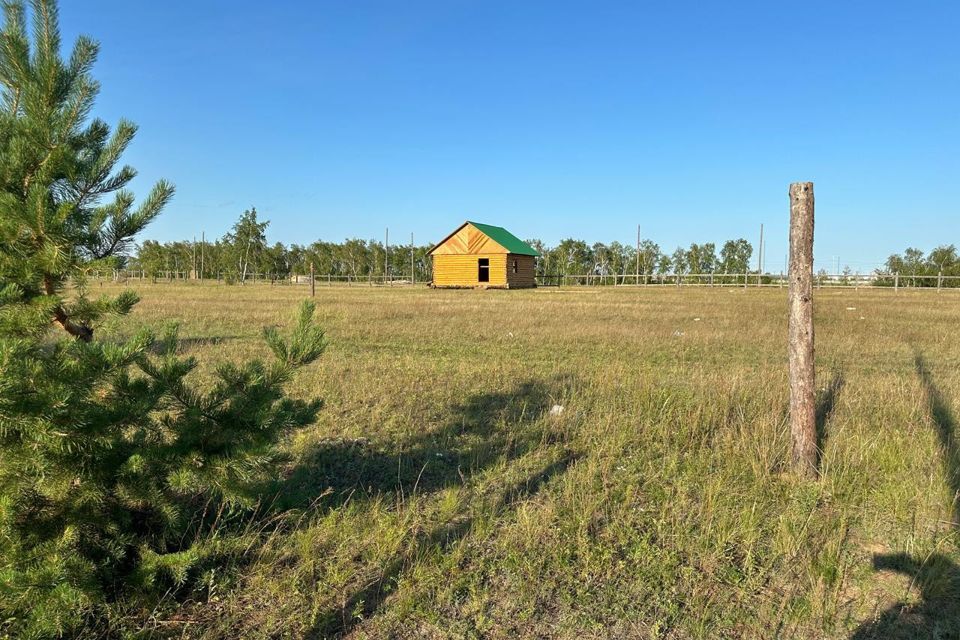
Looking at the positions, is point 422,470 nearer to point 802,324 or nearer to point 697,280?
point 802,324

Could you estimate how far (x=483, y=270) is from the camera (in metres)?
39.8

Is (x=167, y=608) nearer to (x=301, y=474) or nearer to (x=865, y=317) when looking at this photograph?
(x=301, y=474)

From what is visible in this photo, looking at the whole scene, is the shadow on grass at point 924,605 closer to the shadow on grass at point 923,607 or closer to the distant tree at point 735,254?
the shadow on grass at point 923,607

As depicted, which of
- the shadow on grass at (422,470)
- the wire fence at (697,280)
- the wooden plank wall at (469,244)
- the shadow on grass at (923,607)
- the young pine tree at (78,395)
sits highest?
the wooden plank wall at (469,244)

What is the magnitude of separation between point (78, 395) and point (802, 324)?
503 cm

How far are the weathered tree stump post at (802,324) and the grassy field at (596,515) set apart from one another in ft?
0.78

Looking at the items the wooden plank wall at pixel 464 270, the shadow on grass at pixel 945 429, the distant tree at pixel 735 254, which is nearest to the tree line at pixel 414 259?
the distant tree at pixel 735 254

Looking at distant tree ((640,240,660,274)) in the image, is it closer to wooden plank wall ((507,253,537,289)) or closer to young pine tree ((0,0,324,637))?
wooden plank wall ((507,253,537,289))

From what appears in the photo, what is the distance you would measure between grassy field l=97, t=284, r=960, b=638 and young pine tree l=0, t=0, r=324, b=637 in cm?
51

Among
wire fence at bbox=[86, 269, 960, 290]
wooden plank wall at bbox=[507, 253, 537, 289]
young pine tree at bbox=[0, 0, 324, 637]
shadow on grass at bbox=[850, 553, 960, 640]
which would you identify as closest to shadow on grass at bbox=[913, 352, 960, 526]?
shadow on grass at bbox=[850, 553, 960, 640]

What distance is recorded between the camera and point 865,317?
1688 cm

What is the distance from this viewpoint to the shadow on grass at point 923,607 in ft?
8.81

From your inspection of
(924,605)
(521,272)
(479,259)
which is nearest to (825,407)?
A: (924,605)

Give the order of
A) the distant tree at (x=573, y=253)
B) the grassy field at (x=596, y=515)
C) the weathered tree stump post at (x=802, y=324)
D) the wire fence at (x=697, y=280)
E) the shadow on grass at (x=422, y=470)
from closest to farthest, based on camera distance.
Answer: the grassy field at (x=596, y=515) < the shadow on grass at (x=422, y=470) < the weathered tree stump post at (x=802, y=324) < the wire fence at (x=697, y=280) < the distant tree at (x=573, y=253)
